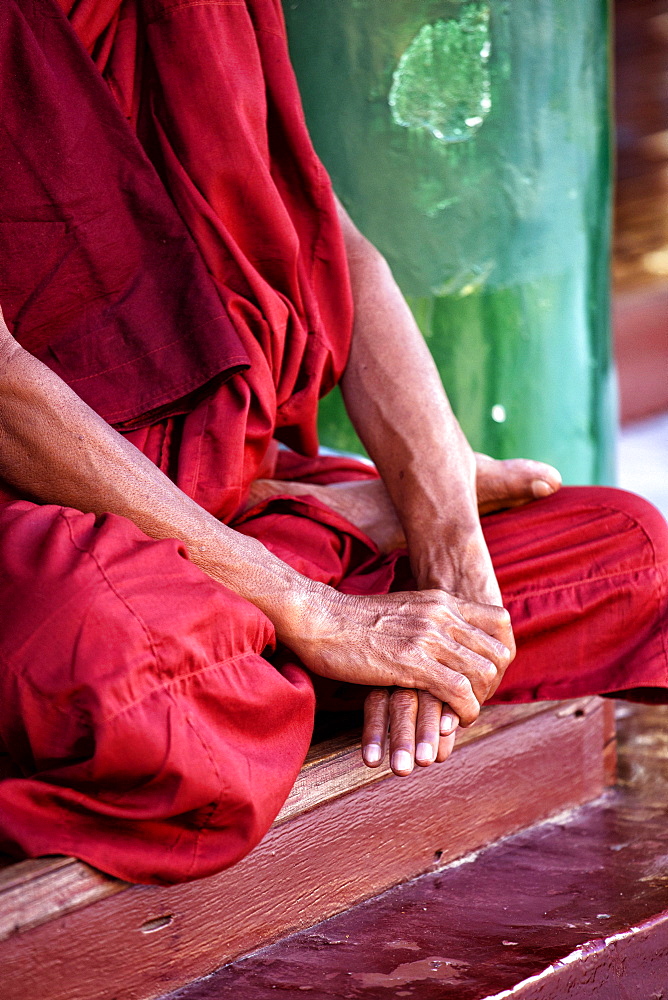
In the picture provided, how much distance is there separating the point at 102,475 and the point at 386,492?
20.6 inches

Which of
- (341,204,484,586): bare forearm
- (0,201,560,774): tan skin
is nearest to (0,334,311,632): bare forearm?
(0,201,560,774): tan skin

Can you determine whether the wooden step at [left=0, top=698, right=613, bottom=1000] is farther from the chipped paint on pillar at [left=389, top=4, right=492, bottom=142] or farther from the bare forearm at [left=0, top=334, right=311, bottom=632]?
the chipped paint on pillar at [left=389, top=4, right=492, bottom=142]

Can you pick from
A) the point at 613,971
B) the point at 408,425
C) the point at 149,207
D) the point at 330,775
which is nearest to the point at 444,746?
the point at 330,775

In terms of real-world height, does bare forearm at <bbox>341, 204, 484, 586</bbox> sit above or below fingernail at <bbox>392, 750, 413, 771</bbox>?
above

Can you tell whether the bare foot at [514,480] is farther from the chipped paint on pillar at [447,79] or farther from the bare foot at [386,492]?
the chipped paint on pillar at [447,79]

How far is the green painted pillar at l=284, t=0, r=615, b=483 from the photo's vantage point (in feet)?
6.88

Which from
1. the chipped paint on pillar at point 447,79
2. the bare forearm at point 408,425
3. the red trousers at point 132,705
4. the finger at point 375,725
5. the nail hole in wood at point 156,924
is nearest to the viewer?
the red trousers at point 132,705

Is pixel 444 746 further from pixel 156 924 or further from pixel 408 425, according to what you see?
pixel 408 425

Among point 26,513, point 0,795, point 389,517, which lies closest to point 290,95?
point 389,517

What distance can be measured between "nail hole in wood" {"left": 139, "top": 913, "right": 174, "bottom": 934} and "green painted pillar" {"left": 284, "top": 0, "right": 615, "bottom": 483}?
4.50 feet

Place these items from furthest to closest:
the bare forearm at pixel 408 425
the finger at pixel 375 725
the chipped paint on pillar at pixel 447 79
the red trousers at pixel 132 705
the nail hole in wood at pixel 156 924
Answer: the chipped paint on pillar at pixel 447 79 → the bare forearm at pixel 408 425 → the finger at pixel 375 725 → the nail hole in wood at pixel 156 924 → the red trousers at pixel 132 705

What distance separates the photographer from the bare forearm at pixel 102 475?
113cm

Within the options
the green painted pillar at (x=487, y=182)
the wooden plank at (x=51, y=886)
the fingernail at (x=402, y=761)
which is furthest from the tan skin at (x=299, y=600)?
the green painted pillar at (x=487, y=182)

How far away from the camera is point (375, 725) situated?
45.6 inches
